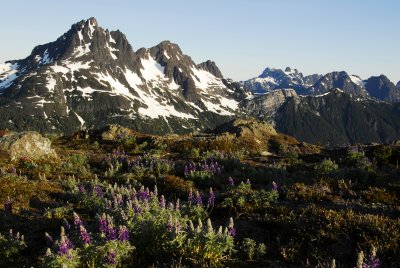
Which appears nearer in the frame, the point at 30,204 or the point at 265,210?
the point at 265,210

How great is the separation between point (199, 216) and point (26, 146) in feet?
43.0

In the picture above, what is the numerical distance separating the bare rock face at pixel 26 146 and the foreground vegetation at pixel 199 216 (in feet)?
2.54

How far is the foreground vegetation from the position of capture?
746cm

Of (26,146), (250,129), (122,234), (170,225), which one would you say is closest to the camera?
(122,234)

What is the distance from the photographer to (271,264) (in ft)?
25.7

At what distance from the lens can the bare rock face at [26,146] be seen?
1934 cm

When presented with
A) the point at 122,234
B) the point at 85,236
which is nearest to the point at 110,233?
the point at 122,234

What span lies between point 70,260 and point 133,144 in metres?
19.3

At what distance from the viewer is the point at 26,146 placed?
19875 millimetres

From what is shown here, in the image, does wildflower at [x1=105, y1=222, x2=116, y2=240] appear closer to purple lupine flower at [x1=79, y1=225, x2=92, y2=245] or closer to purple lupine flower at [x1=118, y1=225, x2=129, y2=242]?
purple lupine flower at [x1=118, y1=225, x2=129, y2=242]

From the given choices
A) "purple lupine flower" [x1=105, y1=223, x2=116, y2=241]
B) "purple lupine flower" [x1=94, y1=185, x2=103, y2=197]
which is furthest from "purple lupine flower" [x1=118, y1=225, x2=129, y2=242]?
"purple lupine flower" [x1=94, y1=185, x2=103, y2=197]

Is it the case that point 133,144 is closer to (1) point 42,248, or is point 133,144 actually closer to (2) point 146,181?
(2) point 146,181

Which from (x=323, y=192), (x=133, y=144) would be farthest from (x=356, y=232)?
(x=133, y=144)

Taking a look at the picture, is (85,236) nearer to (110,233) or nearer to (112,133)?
(110,233)
